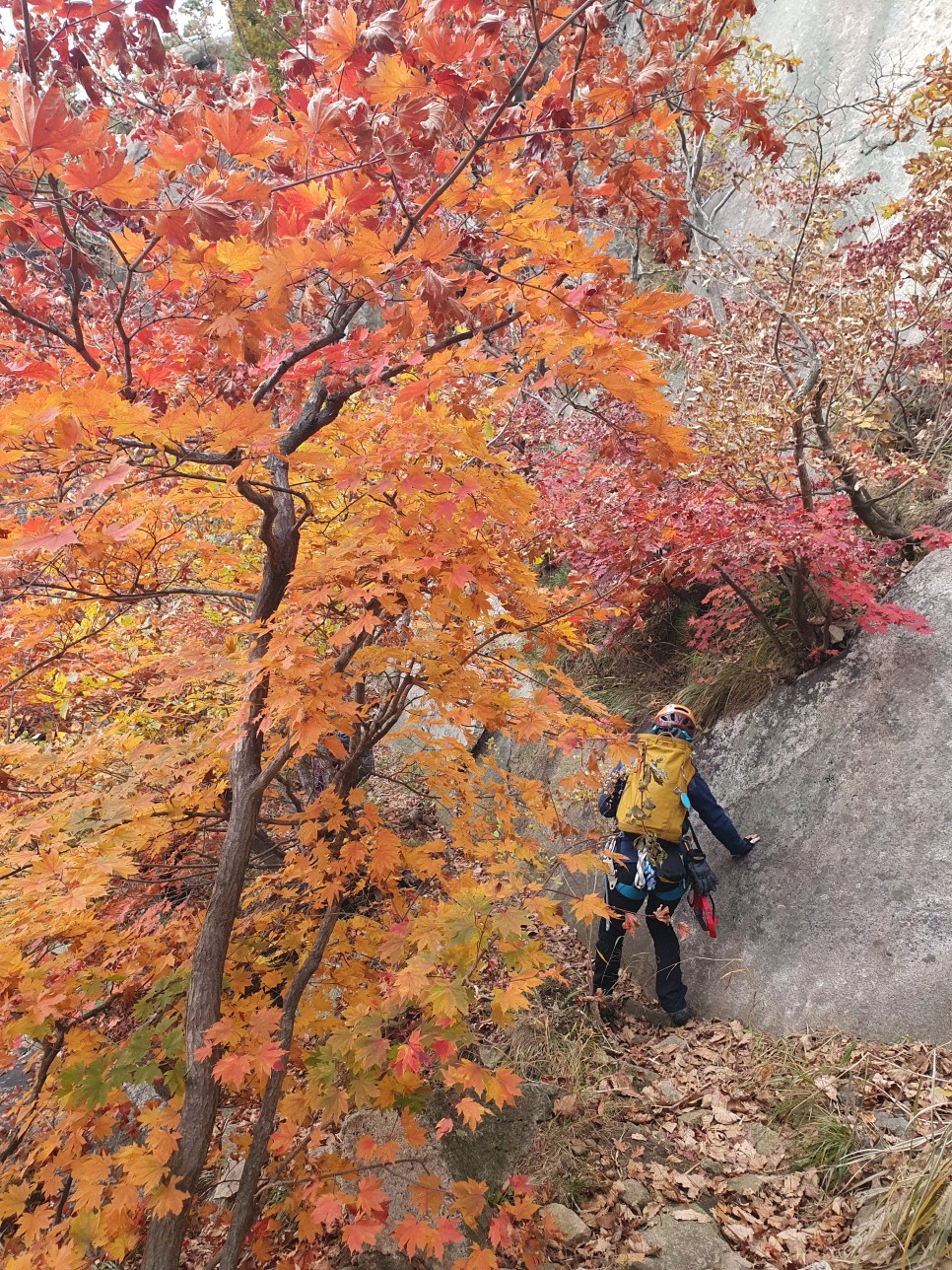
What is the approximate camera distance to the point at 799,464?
396cm

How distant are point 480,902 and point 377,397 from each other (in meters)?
4.70

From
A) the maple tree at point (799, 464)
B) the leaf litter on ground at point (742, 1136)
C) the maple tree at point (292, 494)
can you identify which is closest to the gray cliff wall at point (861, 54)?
the maple tree at point (799, 464)

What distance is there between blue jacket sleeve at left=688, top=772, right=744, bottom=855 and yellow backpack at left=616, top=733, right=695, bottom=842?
10cm

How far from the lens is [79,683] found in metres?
4.32

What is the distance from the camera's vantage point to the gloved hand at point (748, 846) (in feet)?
14.1

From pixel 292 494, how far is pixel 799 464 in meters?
3.19

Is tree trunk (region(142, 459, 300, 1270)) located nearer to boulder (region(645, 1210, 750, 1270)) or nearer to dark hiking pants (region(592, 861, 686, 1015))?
boulder (region(645, 1210, 750, 1270))

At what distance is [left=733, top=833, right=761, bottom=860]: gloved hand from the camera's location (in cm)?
429

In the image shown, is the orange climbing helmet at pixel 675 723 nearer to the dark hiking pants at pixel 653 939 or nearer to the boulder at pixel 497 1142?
the dark hiking pants at pixel 653 939

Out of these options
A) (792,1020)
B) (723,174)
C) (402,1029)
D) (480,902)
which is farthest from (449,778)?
(723,174)

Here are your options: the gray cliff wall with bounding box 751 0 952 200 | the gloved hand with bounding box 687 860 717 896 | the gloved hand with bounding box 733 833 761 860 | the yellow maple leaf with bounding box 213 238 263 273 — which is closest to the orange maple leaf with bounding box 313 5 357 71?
the yellow maple leaf with bounding box 213 238 263 273

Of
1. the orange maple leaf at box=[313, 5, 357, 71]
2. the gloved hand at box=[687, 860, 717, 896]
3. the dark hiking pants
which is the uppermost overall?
the orange maple leaf at box=[313, 5, 357, 71]

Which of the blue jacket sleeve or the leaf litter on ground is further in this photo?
the blue jacket sleeve

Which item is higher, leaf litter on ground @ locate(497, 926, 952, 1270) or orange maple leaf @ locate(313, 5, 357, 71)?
orange maple leaf @ locate(313, 5, 357, 71)
